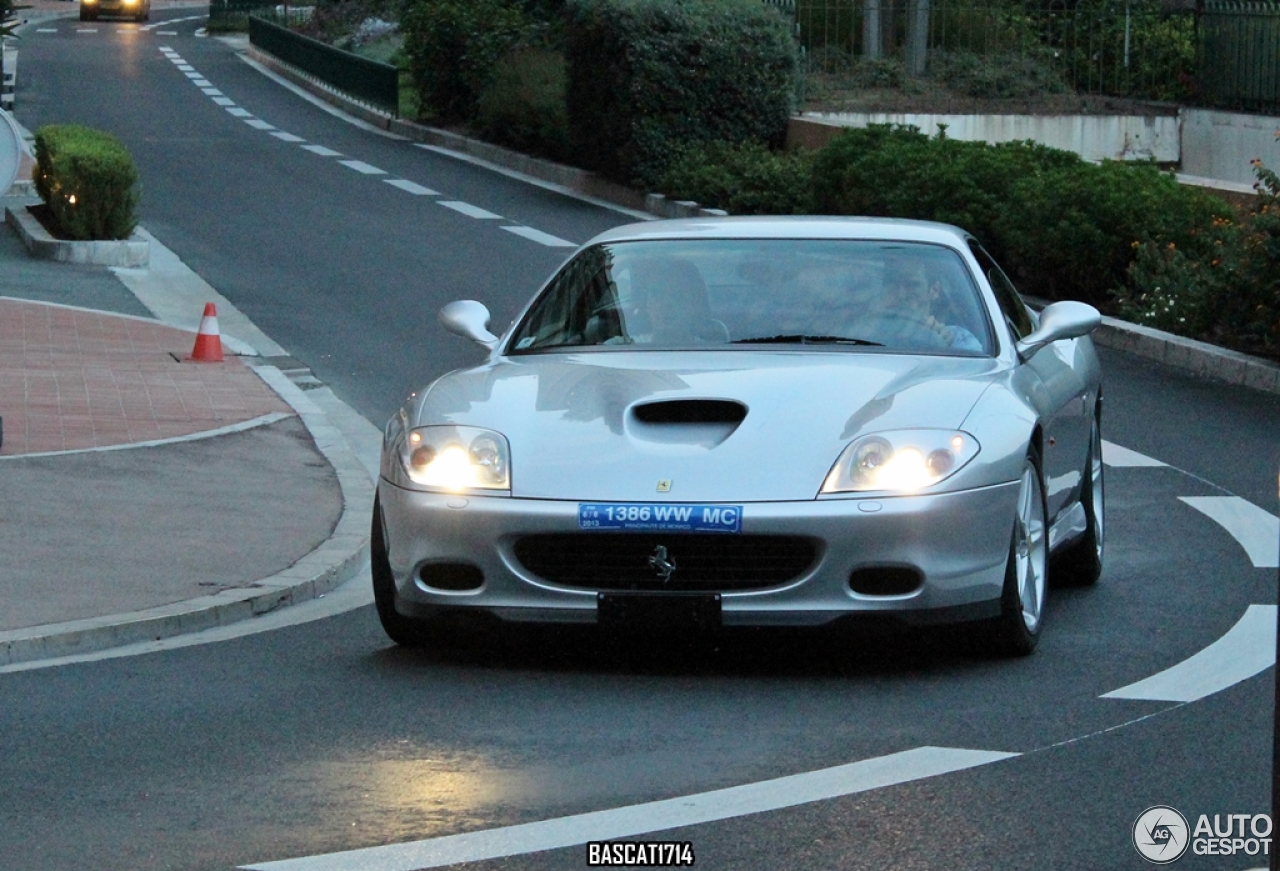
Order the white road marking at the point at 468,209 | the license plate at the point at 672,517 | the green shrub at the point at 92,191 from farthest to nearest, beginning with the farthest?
1. the white road marking at the point at 468,209
2. the green shrub at the point at 92,191
3. the license plate at the point at 672,517

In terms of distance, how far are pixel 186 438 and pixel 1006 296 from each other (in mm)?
4536

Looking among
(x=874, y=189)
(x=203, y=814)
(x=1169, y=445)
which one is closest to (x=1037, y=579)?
(x=203, y=814)

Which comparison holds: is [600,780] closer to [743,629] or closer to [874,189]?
[743,629]

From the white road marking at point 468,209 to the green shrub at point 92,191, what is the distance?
19.0ft

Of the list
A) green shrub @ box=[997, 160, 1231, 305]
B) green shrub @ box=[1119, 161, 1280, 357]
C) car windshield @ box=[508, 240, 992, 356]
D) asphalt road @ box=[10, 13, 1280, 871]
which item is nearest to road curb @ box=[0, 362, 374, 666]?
asphalt road @ box=[10, 13, 1280, 871]

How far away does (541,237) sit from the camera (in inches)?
938

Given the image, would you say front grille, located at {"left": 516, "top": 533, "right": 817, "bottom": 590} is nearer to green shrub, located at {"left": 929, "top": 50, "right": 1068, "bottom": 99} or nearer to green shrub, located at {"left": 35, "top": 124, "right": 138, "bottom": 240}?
green shrub, located at {"left": 35, "top": 124, "right": 138, "bottom": 240}

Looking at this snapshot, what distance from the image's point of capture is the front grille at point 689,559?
21.9 ft

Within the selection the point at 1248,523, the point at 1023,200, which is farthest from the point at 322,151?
the point at 1248,523

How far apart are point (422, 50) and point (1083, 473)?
3242 cm

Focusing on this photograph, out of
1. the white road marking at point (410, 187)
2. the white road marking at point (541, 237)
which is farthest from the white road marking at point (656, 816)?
the white road marking at point (410, 187)

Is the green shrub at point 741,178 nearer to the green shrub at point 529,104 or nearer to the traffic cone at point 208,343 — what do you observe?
the green shrub at point 529,104

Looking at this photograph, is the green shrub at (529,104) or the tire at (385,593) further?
the green shrub at (529,104)

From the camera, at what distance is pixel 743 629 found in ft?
22.9
